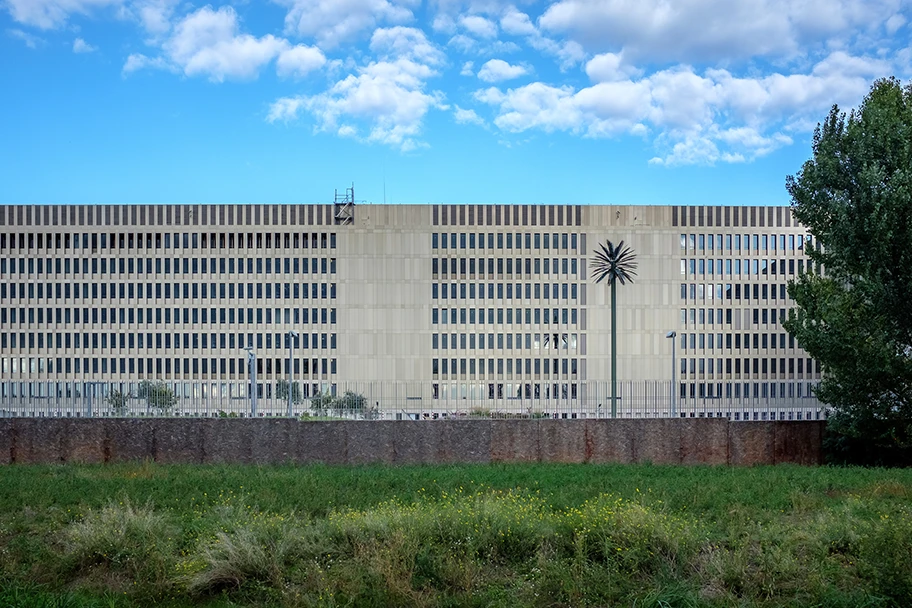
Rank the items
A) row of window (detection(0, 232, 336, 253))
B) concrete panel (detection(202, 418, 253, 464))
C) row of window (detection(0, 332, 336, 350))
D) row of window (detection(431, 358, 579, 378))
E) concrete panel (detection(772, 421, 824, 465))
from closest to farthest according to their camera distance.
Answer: concrete panel (detection(202, 418, 253, 464)) → concrete panel (detection(772, 421, 824, 465)) → row of window (detection(431, 358, 579, 378)) → row of window (detection(0, 232, 336, 253)) → row of window (detection(0, 332, 336, 350))

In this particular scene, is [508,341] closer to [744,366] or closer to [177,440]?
[744,366]

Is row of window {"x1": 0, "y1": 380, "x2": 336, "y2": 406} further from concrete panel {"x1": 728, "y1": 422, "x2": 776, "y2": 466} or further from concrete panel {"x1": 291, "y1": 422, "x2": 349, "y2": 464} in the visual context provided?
concrete panel {"x1": 728, "y1": 422, "x2": 776, "y2": 466}

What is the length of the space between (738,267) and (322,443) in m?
76.8

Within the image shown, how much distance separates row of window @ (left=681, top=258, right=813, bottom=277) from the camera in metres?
92.8

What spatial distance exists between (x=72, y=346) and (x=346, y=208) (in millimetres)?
33768

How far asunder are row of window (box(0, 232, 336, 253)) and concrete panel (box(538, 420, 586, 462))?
6924 centimetres

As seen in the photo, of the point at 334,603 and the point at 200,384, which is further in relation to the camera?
the point at 200,384

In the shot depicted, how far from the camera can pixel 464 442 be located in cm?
2539

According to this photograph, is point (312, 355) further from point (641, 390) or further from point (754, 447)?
point (754, 447)

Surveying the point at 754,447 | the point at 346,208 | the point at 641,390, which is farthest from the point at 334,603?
the point at 346,208

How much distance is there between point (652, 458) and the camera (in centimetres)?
2562

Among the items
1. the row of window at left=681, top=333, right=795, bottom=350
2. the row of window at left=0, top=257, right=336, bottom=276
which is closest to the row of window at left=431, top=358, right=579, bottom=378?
the row of window at left=681, top=333, right=795, bottom=350

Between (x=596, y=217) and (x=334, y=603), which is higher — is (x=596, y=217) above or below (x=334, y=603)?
above

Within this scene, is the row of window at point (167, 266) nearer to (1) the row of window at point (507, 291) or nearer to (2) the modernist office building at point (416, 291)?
(2) the modernist office building at point (416, 291)
